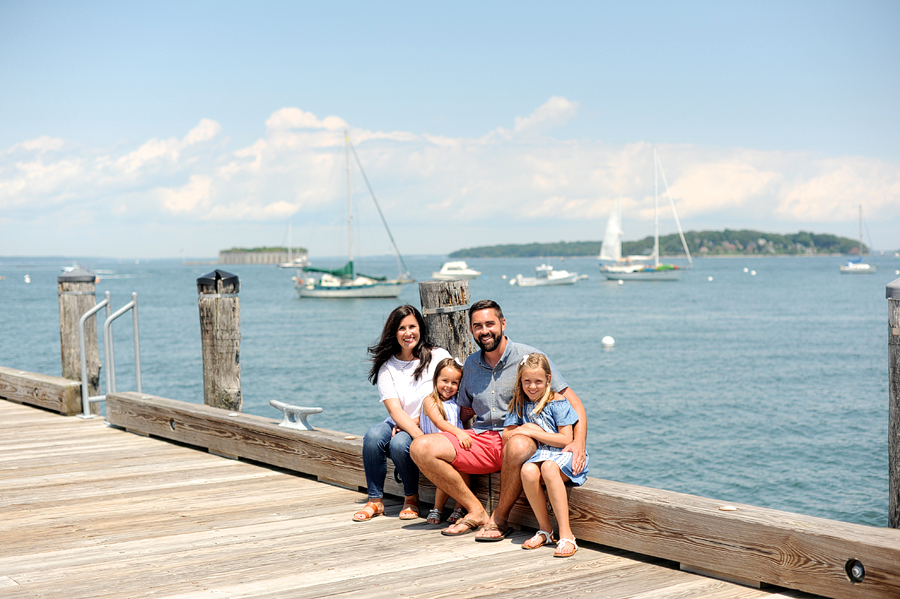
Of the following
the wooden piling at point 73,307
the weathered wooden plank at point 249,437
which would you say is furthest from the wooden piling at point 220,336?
the wooden piling at point 73,307

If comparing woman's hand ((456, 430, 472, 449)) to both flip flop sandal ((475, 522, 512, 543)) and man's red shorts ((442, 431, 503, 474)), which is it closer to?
man's red shorts ((442, 431, 503, 474))

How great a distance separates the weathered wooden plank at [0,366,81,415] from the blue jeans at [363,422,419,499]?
187 inches

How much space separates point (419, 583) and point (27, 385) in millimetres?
6938

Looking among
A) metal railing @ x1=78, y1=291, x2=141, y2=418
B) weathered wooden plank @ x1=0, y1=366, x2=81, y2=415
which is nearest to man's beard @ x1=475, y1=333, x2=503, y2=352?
metal railing @ x1=78, y1=291, x2=141, y2=418

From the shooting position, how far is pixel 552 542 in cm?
402

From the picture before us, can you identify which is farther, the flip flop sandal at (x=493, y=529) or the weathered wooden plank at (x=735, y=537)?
the flip flop sandal at (x=493, y=529)

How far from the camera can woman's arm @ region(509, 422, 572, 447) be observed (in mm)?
3957

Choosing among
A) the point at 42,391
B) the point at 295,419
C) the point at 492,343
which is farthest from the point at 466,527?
the point at 42,391

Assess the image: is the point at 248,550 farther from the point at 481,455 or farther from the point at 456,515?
the point at 481,455

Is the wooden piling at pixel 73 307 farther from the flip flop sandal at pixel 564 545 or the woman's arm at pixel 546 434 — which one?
the flip flop sandal at pixel 564 545

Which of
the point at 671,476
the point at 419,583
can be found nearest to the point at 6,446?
the point at 419,583

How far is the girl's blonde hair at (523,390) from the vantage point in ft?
13.4

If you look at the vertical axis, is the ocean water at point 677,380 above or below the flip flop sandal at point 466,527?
below

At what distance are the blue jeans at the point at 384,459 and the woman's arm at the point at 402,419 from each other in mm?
45
